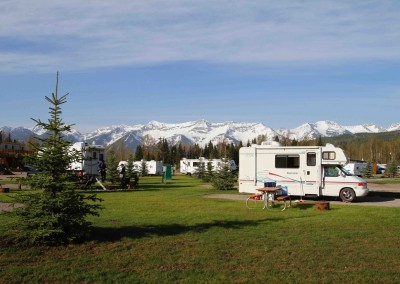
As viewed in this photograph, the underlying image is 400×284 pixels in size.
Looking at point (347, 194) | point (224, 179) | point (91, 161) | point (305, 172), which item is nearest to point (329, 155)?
point (305, 172)

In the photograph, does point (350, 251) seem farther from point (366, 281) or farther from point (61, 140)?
point (61, 140)

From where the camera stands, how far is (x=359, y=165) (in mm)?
59031

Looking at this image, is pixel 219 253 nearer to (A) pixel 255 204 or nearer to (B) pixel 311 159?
(A) pixel 255 204

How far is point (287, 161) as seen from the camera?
69.5ft

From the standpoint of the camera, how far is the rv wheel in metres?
19.9

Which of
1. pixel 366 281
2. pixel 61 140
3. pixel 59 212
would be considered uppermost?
pixel 61 140

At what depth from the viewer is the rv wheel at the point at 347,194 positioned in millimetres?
19859

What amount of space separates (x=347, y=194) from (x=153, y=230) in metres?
11.7

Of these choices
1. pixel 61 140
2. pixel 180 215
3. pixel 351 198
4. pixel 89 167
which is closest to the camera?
pixel 61 140

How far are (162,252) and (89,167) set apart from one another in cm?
2112

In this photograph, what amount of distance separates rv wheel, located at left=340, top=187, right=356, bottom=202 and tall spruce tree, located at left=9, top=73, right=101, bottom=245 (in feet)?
44.1

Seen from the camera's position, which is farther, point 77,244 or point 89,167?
point 89,167

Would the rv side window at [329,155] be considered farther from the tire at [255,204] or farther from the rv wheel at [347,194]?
the tire at [255,204]

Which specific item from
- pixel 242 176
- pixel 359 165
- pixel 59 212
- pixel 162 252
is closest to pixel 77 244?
pixel 59 212
